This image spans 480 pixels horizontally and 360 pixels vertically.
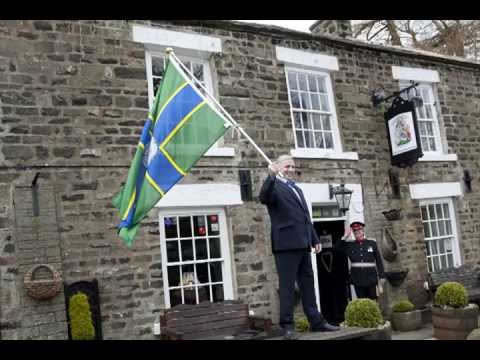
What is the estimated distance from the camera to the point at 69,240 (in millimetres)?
7273

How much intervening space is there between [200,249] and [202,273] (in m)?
0.37

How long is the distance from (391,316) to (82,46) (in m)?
6.91

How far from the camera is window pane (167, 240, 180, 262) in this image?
319 inches

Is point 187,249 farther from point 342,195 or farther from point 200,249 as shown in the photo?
point 342,195

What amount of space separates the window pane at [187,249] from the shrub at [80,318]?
1.70m

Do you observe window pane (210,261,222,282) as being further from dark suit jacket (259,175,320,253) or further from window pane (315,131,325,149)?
window pane (315,131,325,149)

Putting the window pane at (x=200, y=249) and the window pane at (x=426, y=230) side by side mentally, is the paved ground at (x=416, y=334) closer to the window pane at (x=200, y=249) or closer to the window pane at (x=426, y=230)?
the window pane at (x=426, y=230)

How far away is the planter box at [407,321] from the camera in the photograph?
9.42m

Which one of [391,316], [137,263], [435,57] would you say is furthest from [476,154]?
[137,263]

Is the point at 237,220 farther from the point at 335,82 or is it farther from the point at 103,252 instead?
the point at 335,82

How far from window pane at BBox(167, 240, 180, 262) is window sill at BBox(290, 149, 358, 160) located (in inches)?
106

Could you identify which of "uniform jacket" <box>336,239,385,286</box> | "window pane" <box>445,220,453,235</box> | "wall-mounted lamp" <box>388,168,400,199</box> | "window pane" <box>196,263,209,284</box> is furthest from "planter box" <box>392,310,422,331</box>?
"window pane" <box>196,263,209,284</box>

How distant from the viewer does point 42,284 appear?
6840mm

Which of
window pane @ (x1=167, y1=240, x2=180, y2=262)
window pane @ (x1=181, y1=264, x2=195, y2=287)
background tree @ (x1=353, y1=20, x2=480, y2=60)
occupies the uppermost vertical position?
background tree @ (x1=353, y1=20, x2=480, y2=60)
